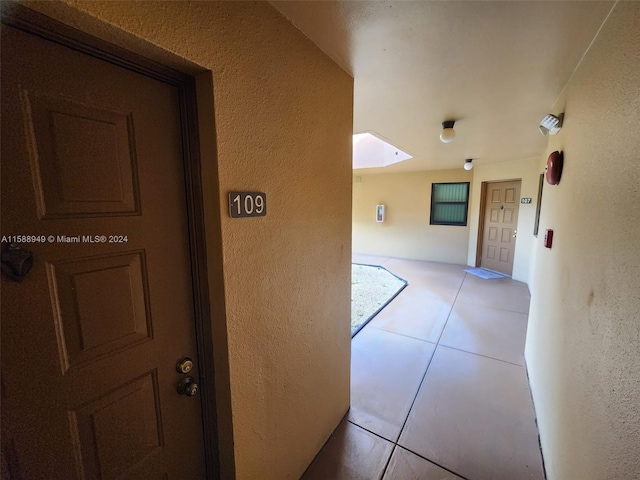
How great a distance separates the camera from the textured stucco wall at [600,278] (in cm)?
79

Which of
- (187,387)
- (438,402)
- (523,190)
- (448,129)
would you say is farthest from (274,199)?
(523,190)

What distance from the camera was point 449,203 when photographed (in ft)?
20.0

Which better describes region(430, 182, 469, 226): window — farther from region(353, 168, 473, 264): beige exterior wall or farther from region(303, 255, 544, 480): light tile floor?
region(303, 255, 544, 480): light tile floor

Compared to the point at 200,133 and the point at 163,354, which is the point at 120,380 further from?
the point at 200,133

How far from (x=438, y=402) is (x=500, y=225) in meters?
4.57

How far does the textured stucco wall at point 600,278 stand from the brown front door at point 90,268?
1.44m

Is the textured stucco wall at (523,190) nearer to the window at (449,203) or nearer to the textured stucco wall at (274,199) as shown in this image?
the window at (449,203)

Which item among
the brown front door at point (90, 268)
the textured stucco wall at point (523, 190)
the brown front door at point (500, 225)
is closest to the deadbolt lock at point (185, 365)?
the brown front door at point (90, 268)

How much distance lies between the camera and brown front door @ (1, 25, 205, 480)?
23.7 inches

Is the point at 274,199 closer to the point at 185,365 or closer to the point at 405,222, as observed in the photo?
the point at 185,365

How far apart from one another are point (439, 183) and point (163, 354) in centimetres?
643

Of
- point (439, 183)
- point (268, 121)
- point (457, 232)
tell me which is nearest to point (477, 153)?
point (439, 183)

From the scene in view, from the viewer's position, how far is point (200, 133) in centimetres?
89

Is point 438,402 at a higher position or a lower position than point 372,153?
lower
